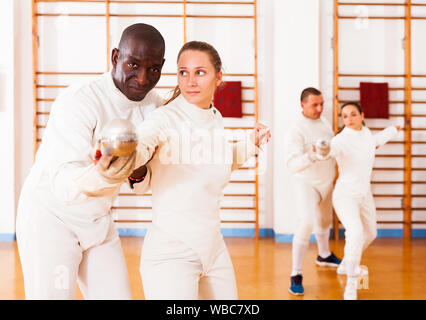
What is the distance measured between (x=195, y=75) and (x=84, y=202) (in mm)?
557

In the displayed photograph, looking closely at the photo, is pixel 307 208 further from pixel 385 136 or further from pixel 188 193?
pixel 188 193

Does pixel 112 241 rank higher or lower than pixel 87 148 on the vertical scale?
lower

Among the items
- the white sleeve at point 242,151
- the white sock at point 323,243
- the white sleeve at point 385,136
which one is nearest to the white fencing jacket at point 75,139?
the white sleeve at point 242,151

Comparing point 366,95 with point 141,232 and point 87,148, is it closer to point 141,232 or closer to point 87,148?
point 141,232

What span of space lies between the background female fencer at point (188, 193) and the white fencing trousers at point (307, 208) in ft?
7.02

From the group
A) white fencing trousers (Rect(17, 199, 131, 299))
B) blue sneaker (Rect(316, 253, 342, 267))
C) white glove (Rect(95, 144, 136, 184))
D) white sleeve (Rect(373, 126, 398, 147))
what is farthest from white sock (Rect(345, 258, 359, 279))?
white glove (Rect(95, 144, 136, 184))

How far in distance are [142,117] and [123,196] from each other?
3881 millimetres

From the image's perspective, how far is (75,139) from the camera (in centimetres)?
147

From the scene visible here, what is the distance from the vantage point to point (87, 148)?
146 cm

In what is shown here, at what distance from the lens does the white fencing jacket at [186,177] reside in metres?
1.52

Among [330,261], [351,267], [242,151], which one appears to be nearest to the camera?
[242,151]

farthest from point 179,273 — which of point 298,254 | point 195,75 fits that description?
point 298,254

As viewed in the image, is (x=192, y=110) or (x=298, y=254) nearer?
(x=192, y=110)
